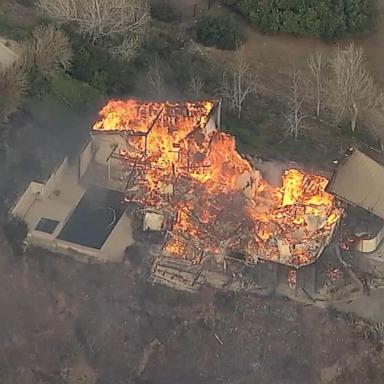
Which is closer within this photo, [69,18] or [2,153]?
[2,153]

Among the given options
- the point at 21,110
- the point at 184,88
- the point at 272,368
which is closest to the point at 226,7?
the point at 184,88

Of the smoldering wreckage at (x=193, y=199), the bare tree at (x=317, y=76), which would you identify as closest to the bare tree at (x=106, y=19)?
the smoldering wreckage at (x=193, y=199)

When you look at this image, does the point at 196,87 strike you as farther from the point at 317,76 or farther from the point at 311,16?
the point at 311,16

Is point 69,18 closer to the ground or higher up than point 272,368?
higher up

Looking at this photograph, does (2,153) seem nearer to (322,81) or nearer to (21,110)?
(21,110)

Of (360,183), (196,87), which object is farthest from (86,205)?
(360,183)
